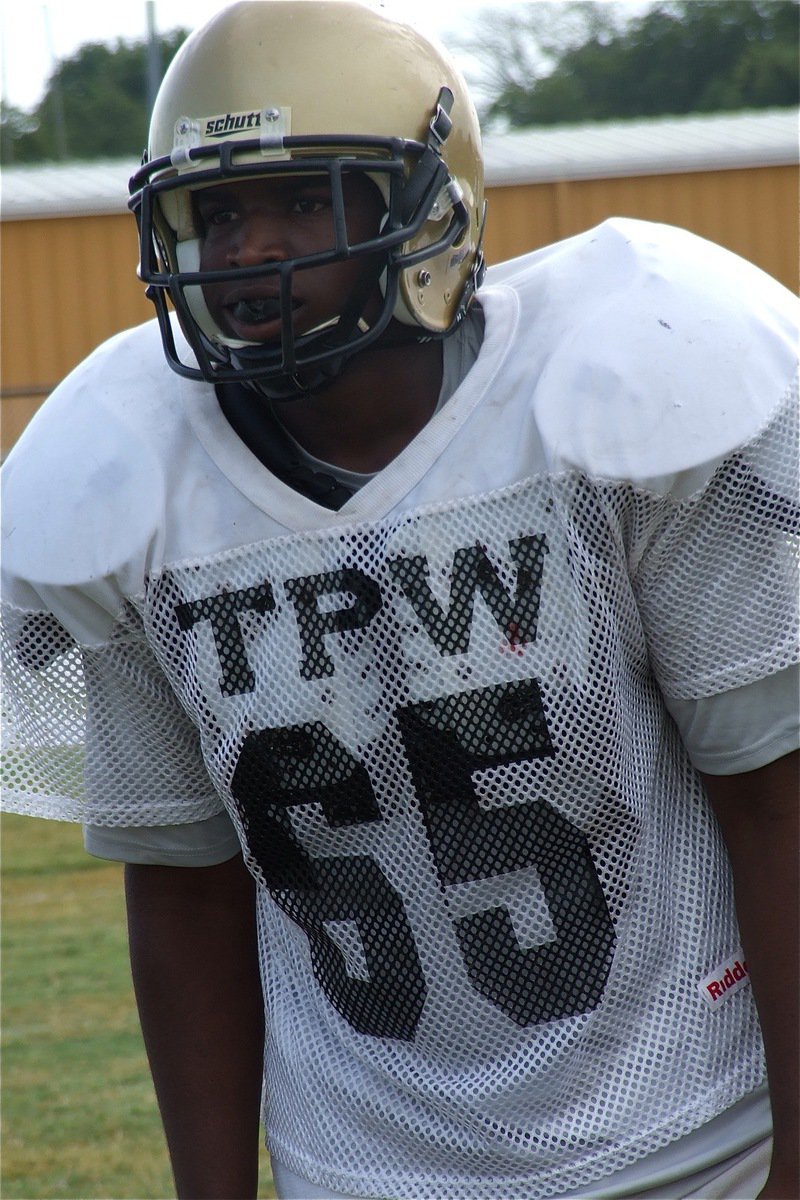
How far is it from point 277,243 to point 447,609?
15.1 inches

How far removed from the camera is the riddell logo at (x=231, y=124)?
1541 mm

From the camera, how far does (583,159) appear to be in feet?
38.2

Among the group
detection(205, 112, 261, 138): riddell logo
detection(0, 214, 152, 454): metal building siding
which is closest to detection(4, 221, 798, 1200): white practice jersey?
detection(205, 112, 261, 138): riddell logo

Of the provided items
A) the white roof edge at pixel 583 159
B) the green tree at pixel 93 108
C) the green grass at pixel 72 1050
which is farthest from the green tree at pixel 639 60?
the green grass at pixel 72 1050

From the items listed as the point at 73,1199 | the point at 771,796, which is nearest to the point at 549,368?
the point at 771,796

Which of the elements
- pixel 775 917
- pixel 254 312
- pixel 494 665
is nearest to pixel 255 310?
pixel 254 312

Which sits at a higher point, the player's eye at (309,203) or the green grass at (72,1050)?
the player's eye at (309,203)

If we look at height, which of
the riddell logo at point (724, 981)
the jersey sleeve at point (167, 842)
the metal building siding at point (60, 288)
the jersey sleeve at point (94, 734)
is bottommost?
the metal building siding at point (60, 288)

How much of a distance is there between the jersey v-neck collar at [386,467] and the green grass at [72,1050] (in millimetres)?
2046

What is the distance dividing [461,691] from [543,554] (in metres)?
0.15

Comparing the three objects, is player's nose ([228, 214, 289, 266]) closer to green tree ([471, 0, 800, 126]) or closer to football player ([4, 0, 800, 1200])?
football player ([4, 0, 800, 1200])

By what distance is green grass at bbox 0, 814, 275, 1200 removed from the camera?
329 centimetres

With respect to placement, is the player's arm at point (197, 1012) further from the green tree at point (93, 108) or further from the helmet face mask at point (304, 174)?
the green tree at point (93, 108)

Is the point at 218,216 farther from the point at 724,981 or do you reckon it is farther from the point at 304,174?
the point at 724,981
